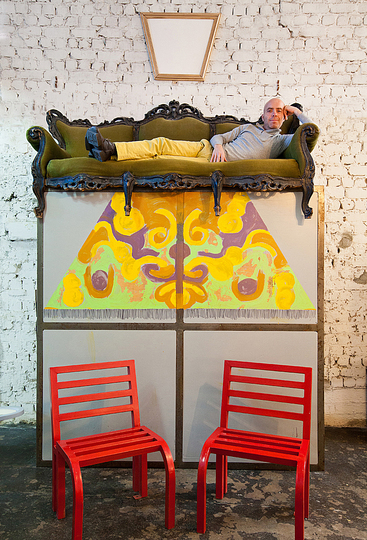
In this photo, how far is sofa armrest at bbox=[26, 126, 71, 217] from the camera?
8.74 feet

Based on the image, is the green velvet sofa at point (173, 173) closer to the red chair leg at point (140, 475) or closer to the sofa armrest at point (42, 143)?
the sofa armrest at point (42, 143)

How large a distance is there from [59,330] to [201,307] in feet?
3.44

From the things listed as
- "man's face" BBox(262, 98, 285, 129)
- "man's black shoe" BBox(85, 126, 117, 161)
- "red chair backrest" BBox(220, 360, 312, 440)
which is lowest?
"red chair backrest" BBox(220, 360, 312, 440)

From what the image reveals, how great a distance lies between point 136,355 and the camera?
2732 millimetres

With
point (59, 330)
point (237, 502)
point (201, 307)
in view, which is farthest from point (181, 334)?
point (237, 502)

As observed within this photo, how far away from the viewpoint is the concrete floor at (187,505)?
199cm

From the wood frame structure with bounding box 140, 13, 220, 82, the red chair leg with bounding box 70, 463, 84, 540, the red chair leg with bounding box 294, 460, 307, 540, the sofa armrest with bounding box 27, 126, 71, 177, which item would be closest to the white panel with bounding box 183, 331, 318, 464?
the red chair leg with bounding box 294, 460, 307, 540

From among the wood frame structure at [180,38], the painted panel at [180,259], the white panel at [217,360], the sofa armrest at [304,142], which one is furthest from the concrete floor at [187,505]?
the wood frame structure at [180,38]

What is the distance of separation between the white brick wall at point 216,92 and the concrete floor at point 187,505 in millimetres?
1109

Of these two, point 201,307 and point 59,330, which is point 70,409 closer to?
point 59,330

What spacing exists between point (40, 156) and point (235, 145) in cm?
148

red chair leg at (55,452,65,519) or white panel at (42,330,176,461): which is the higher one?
white panel at (42,330,176,461)

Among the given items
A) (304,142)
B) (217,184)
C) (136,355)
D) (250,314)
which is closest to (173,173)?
(217,184)

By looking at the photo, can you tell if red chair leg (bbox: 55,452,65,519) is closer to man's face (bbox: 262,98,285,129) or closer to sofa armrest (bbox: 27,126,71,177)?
sofa armrest (bbox: 27,126,71,177)
